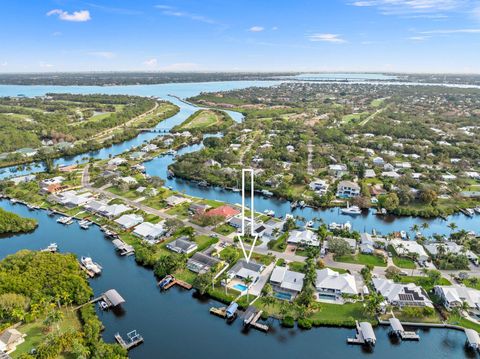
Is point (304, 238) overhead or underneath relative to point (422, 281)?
overhead

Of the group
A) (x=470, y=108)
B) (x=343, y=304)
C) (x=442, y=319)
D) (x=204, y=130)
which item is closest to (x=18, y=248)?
(x=343, y=304)

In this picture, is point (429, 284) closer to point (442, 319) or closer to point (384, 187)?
point (442, 319)

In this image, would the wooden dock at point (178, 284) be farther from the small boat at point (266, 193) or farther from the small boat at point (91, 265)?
the small boat at point (266, 193)

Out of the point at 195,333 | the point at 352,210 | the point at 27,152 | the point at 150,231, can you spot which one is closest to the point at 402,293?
the point at 195,333

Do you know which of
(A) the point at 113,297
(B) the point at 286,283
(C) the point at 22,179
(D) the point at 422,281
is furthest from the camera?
(C) the point at 22,179

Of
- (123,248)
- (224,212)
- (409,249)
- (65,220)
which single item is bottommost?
(123,248)

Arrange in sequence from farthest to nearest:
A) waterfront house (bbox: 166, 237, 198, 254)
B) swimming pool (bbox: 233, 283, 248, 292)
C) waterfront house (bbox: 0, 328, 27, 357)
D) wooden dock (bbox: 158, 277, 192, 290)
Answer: waterfront house (bbox: 166, 237, 198, 254) < wooden dock (bbox: 158, 277, 192, 290) < swimming pool (bbox: 233, 283, 248, 292) < waterfront house (bbox: 0, 328, 27, 357)

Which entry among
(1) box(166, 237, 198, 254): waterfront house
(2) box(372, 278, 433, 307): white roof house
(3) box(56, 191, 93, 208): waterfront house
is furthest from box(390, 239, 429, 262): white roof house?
(3) box(56, 191, 93, 208): waterfront house

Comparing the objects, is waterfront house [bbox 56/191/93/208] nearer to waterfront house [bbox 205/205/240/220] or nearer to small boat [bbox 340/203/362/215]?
waterfront house [bbox 205/205/240/220]

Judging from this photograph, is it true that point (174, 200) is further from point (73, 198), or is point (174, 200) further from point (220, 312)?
point (220, 312)
